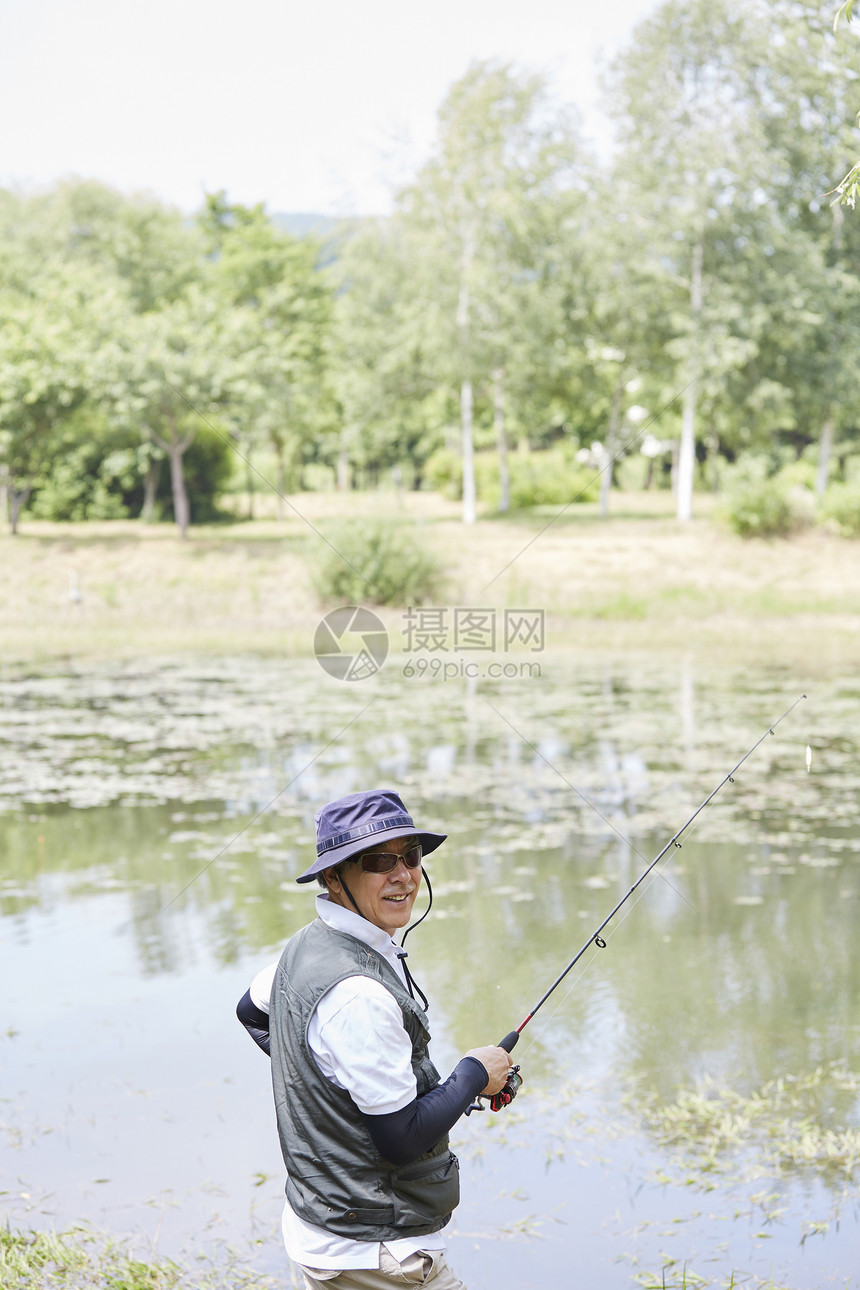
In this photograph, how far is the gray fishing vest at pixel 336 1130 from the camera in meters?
1.92

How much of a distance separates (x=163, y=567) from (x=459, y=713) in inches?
487

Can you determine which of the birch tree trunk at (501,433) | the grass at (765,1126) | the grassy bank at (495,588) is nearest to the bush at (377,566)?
the grassy bank at (495,588)

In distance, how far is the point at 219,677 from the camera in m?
15.7

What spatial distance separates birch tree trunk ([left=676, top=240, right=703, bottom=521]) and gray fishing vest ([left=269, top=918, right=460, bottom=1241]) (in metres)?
24.5

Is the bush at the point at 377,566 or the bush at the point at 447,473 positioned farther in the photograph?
the bush at the point at 447,473

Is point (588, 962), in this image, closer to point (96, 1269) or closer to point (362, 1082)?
point (96, 1269)

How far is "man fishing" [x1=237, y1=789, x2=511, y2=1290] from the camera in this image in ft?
6.15

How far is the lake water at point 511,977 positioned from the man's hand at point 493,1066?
1634mm

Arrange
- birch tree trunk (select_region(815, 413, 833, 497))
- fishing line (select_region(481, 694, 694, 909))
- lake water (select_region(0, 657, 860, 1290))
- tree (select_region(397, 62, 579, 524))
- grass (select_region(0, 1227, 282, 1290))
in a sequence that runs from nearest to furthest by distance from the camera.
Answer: grass (select_region(0, 1227, 282, 1290))
lake water (select_region(0, 657, 860, 1290))
fishing line (select_region(481, 694, 694, 909))
tree (select_region(397, 62, 579, 524))
birch tree trunk (select_region(815, 413, 833, 497))

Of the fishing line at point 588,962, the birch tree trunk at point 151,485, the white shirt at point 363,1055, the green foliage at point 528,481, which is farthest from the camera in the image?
the green foliage at point 528,481

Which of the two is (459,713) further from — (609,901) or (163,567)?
(163,567)

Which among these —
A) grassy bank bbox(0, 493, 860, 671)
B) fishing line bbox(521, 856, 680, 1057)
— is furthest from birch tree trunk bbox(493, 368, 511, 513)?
fishing line bbox(521, 856, 680, 1057)

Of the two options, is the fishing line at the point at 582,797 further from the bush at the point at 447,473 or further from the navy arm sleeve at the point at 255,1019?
the bush at the point at 447,473

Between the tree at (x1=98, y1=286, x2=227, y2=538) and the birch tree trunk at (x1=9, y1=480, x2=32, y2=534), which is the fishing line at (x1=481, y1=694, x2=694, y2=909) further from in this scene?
the birch tree trunk at (x1=9, y1=480, x2=32, y2=534)
